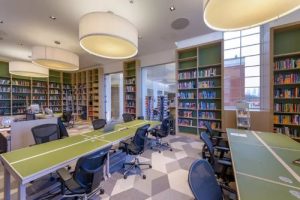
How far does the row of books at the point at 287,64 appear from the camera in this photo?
3612 millimetres

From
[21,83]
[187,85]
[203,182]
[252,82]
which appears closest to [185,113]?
[187,85]

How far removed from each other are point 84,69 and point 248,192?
393 inches

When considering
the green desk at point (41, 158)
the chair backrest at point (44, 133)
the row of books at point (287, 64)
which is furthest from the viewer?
the row of books at point (287, 64)

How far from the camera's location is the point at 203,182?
3.75 ft

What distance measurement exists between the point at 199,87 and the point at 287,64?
233 centimetres

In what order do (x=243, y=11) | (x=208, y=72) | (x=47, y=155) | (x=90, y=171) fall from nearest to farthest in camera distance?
(x=90, y=171) < (x=243, y=11) < (x=47, y=155) < (x=208, y=72)

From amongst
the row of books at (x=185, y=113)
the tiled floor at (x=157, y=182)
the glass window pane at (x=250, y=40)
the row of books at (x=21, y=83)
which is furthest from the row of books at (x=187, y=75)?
the row of books at (x=21, y=83)

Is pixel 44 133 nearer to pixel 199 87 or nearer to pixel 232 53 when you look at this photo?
pixel 199 87

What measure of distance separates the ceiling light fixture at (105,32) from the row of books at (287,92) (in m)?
3.94

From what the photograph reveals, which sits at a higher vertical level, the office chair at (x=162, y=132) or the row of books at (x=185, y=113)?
the row of books at (x=185, y=113)

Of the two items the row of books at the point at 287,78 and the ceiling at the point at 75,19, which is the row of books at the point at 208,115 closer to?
the row of books at the point at 287,78

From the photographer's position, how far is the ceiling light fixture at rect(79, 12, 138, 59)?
2.19 metres

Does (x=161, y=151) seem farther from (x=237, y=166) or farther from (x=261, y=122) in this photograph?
(x=261, y=122)

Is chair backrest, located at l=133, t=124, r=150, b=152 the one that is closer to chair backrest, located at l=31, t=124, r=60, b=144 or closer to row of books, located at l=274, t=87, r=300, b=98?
chair backrest, located at l=31, t=124, r=60, b=144
